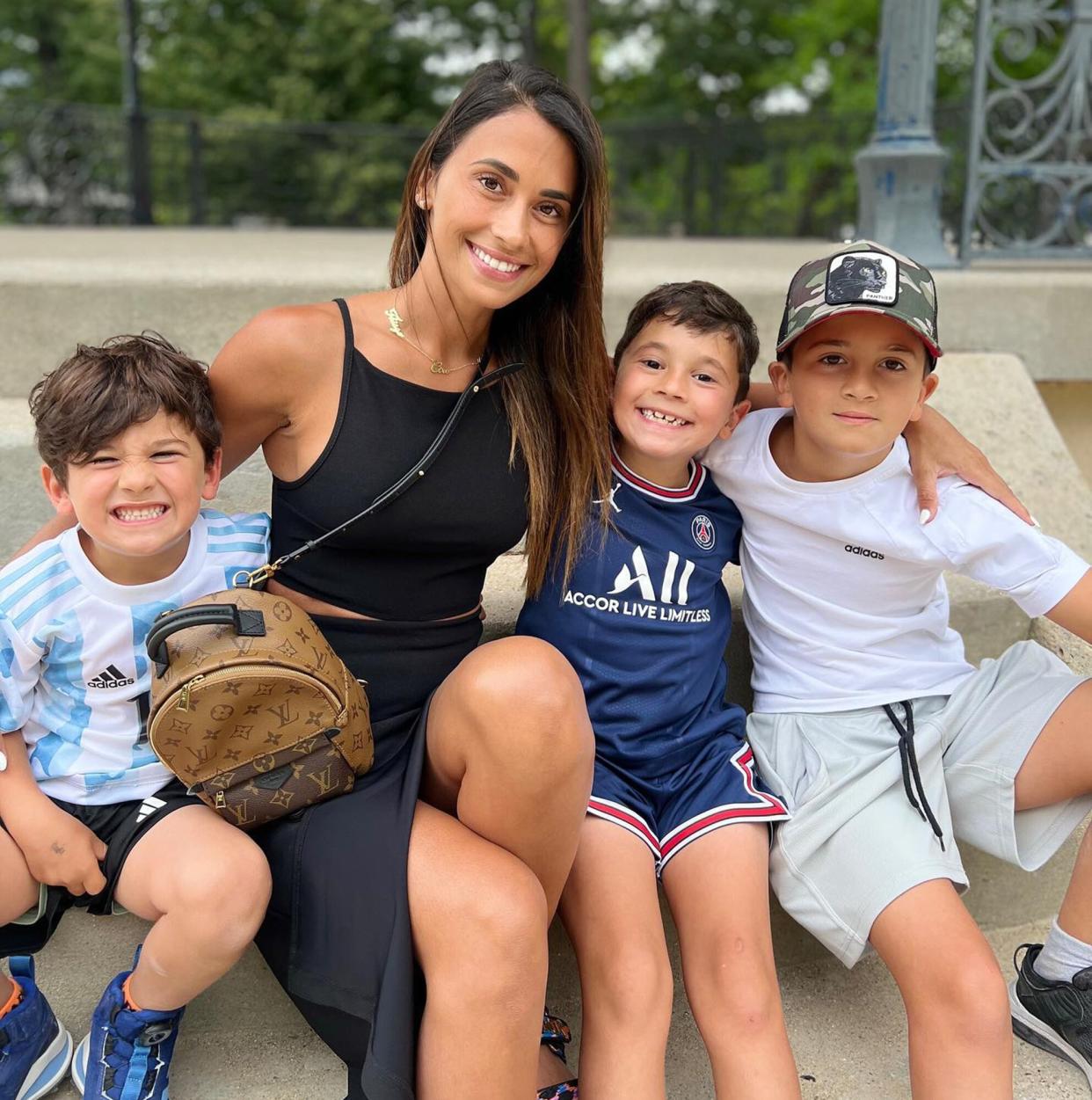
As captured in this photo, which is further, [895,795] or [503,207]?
[895,795]

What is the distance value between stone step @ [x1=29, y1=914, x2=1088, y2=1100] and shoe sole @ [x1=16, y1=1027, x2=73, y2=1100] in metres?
0.12

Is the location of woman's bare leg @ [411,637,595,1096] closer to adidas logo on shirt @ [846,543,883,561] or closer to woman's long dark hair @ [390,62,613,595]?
woman's long dark hair @ [390,62,613,595]

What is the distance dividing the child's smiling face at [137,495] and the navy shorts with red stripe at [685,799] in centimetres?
86

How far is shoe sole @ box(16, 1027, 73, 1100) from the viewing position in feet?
6.02

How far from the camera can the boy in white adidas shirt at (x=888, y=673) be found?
2.00 meters

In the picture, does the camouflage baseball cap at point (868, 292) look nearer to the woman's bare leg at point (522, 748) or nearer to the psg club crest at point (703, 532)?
the psg club crest at point (703, 532)

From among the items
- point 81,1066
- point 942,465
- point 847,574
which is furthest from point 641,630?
point 81,1066

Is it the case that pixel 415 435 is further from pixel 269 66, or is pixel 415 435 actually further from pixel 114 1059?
pixel 269 66

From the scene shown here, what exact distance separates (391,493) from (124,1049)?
3.25 feet

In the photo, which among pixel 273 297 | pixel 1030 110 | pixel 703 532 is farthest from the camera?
pixel 1030 110

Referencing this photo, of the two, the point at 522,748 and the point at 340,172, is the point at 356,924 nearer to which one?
the point at 522,748

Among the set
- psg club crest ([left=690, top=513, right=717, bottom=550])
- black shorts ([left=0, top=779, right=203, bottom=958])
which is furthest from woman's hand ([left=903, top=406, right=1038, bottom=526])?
black shorts ([left=0, top=779, right=203, bottom=958])

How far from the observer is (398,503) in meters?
1.89

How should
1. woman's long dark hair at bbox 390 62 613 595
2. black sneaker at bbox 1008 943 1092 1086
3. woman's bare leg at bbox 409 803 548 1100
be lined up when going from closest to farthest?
woman's bare leg at bbox 409 803 548 1100 → woman's long dark hair at bbox 390 62 613 595 → black sneaker at bbox 1008 943 1092 1086
